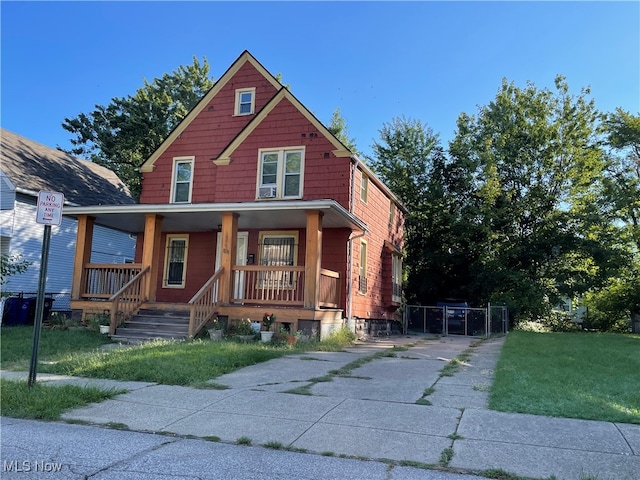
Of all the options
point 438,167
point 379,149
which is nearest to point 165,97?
point 379,149

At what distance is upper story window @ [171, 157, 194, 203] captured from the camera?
1652cm

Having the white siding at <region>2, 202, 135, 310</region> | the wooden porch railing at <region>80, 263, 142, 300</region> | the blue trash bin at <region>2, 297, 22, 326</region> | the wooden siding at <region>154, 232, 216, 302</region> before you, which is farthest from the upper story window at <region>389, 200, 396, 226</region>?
the blue trash bin at <region>2, 297, 22, 326</region>

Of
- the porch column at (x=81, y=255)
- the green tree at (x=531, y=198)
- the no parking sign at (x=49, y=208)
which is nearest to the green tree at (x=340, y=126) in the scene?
the green tree at (x=531, y=198)

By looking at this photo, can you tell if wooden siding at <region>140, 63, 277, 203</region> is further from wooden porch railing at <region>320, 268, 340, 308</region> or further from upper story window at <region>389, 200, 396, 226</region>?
upper story window at <region>389, 200, 396, 226</region>

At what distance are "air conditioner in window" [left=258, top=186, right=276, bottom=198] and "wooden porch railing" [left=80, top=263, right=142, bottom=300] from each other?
4269 millimetres

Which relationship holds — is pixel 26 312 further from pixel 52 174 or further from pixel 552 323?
pixel 552 323

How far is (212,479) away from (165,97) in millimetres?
29234

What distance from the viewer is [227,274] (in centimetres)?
1244

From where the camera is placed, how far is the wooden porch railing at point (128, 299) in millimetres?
11930

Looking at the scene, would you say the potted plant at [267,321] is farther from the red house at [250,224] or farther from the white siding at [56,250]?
the white siding at [56,250]

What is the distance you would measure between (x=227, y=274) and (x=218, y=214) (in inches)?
69.7

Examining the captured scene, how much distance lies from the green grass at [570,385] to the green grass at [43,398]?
4.94m

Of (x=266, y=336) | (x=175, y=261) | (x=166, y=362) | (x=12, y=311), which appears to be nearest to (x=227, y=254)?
(x=266, y=336)

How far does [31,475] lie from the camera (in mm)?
3512
